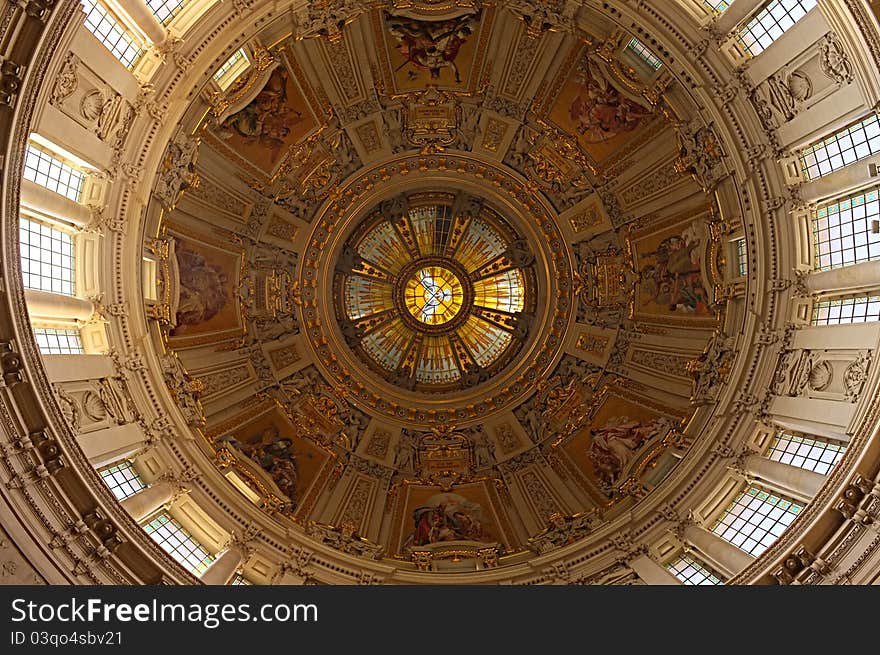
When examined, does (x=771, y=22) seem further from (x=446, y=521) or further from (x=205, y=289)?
(x=205, y=289)

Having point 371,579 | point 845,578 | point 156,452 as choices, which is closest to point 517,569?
point 371,579

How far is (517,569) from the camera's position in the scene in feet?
94.6

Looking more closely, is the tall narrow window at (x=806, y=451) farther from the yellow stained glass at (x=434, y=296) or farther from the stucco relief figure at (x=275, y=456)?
the stucco relief figure at (x=275, y=456)

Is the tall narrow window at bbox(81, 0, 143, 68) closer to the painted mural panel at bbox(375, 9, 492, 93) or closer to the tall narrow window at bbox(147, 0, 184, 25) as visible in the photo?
the tall narrow window at bbox(147, 0, 184, 25)

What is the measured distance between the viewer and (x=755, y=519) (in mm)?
24312

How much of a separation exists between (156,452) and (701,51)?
79.3 ft


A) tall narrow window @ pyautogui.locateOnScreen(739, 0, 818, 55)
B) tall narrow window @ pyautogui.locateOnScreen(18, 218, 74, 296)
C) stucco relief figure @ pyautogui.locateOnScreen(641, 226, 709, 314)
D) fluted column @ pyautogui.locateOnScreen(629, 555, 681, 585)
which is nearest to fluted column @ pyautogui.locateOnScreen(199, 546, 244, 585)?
tall narrow window @ pyautogui.locateOnScreen(18, 218, 74, 296)

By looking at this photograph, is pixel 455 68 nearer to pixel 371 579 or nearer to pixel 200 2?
pixel 200 2

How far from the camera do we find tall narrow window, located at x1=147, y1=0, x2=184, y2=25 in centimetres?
2280

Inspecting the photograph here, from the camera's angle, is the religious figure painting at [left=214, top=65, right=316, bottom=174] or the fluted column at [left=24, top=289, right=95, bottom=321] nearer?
the fluted column at [left=24, top=289, right=95, bottom=321]

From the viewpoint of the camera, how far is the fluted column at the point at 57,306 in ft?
67.3

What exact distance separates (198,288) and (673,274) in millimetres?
20722

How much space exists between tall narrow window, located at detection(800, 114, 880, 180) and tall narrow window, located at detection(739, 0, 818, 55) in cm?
374

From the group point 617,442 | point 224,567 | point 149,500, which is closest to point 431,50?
point 617,442
